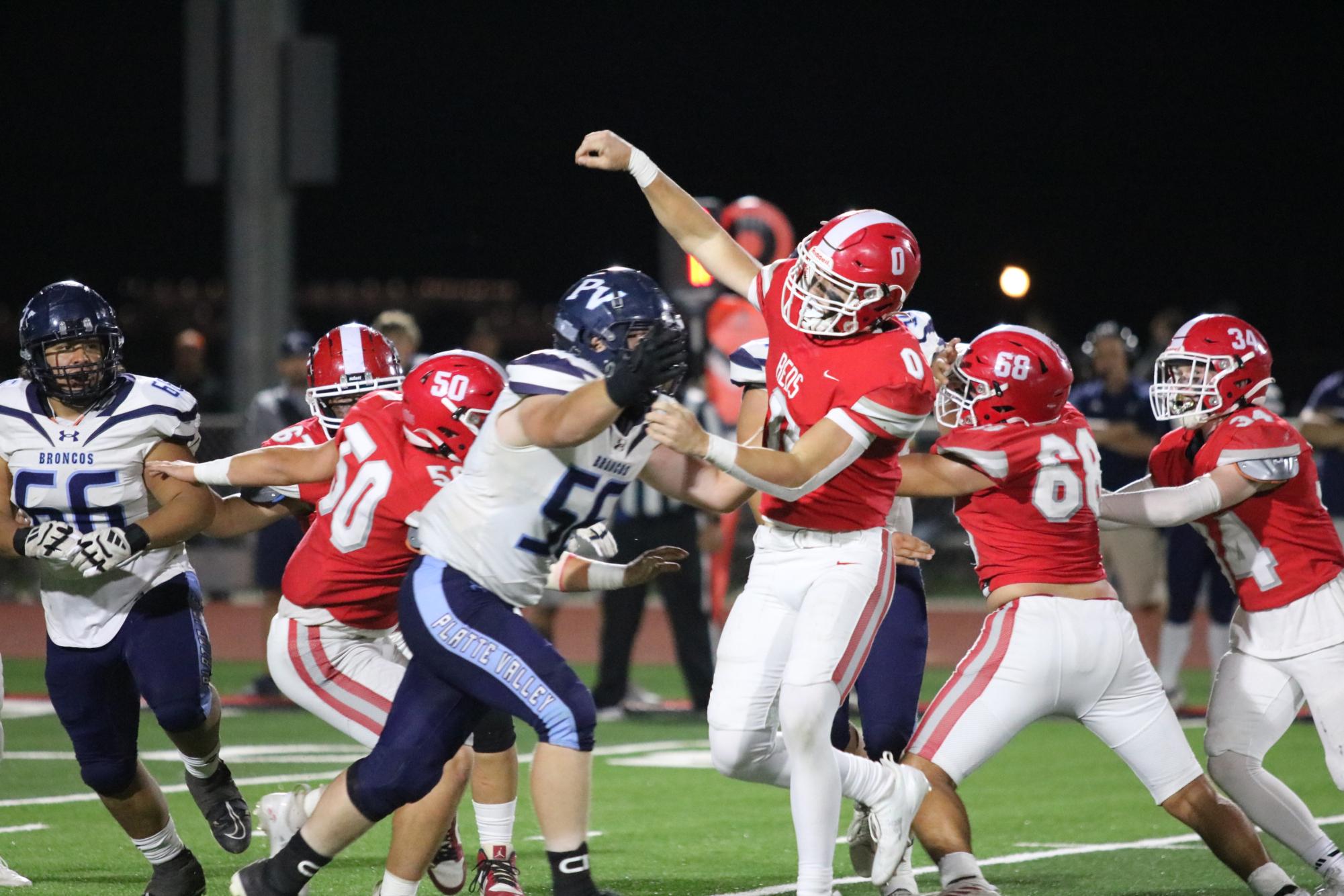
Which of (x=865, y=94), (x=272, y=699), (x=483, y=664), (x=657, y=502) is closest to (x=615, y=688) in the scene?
(x=657, y=502)

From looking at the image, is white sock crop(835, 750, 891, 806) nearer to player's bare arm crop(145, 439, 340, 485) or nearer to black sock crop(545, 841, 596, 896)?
black sock crop(545, 841, 596, 896)

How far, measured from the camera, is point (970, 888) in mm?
4836

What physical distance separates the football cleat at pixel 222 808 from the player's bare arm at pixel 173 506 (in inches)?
29.7

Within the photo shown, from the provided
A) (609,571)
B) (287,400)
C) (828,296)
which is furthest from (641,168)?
(287,400)

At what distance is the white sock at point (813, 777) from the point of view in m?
4.52

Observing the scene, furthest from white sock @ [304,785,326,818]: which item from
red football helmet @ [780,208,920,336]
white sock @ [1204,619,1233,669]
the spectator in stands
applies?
white sock @ [1204,619,1233,669]

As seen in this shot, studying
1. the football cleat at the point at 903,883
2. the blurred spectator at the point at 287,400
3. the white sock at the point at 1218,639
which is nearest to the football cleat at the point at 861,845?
the football cleat at the point at 903,883

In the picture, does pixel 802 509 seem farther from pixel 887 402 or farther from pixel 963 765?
pixel 963 765

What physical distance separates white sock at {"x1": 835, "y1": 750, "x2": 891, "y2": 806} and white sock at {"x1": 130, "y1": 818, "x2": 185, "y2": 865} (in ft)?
6.36

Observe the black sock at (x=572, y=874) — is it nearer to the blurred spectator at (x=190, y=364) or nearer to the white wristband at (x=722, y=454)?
the white wristband at (x=722, y=454)

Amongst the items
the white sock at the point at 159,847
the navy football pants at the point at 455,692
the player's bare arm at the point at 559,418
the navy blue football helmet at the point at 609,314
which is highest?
the navy blue football helmet at the point at 609,314

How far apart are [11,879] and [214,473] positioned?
1.40 metres

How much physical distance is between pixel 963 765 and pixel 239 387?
9.99 meters

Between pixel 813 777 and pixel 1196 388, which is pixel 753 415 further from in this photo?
pixel 1196 388
